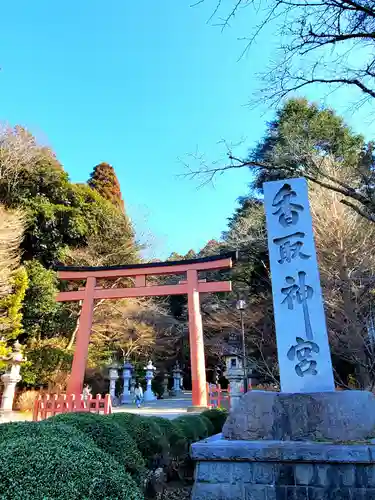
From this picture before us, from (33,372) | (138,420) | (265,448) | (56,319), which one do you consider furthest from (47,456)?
(56,319)

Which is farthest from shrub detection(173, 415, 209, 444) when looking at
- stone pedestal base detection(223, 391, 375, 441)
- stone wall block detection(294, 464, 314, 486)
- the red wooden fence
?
the red wooden fence

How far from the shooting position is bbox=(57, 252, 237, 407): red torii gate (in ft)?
38.3

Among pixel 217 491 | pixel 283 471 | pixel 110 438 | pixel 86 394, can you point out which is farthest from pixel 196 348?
pixel 110 438

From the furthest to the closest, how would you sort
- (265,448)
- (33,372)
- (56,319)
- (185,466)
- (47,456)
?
(56,319) < (33,372) < (185,466) < (265,448) < (47,456)

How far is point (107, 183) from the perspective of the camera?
23922 mm

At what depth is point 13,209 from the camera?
51.7 feet

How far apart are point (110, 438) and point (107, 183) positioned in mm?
22315

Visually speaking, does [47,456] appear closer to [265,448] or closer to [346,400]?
[265,448]

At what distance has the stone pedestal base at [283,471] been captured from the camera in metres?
2.97

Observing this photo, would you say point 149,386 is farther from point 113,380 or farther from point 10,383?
point 10,383

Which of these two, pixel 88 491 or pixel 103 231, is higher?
pixel 103 231

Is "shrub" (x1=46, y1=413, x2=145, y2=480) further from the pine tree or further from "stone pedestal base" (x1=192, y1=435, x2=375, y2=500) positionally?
the pine tree

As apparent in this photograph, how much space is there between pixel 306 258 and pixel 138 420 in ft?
9.70

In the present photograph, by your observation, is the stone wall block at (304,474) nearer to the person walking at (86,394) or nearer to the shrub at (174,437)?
the shrub at (174,437)
